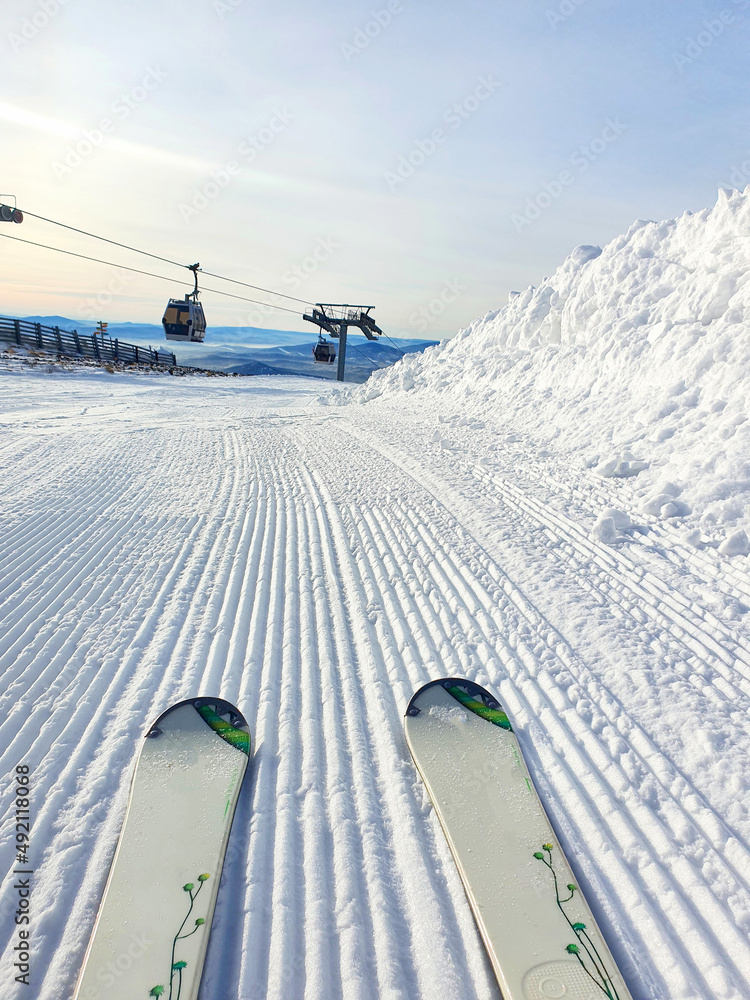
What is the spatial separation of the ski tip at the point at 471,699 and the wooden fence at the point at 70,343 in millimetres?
31651

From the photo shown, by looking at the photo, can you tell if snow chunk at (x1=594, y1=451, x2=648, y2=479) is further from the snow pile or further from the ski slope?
the ski slope

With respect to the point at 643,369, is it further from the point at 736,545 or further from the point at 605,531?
A: the point at 736,545

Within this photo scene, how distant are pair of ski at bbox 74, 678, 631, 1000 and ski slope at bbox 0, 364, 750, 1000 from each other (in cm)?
9

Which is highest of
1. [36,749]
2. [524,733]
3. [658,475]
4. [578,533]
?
[658,475]

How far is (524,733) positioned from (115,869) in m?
2.09

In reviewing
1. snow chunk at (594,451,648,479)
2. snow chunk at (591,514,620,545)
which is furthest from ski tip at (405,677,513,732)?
snow chunk at (594,451,648,479)

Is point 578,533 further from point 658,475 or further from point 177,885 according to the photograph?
point 177,885

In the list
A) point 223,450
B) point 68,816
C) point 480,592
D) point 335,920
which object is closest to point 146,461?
point 223,450

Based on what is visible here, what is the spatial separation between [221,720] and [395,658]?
48.8 inches

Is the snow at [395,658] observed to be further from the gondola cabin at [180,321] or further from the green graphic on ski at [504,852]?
the gondola cabin at [180,321]

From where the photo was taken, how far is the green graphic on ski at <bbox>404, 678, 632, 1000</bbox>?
6.69ft

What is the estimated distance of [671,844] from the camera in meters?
2.53
